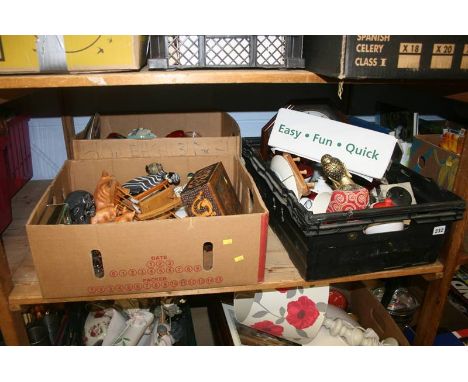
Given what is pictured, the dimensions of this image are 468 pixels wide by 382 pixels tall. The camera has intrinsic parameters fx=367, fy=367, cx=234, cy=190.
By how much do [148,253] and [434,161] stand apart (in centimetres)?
93

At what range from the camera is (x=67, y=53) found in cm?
76

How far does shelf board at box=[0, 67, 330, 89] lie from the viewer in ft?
2.47

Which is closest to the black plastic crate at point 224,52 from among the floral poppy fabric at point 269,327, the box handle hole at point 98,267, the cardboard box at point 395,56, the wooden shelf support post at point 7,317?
the cardboard box at point 395,56

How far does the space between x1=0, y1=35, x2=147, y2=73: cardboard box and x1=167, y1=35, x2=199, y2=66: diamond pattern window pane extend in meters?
0.07

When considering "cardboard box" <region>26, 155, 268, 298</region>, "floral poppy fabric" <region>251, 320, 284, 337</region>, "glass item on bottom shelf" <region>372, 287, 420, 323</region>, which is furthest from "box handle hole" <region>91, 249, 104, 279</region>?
"glass item on bottom shelf" <region>372, 287, 420, 323</region>

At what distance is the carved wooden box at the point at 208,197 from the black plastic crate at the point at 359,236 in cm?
15

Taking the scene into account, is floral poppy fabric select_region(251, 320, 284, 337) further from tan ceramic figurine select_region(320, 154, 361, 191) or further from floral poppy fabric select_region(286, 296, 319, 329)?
tan ceramic figurine select_region(320, 154, 361, 191)

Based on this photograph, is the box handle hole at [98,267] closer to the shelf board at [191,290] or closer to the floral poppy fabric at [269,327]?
the shelf board at [191,290]

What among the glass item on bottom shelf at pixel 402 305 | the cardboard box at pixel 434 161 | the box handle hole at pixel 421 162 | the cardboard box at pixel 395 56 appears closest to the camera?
the cardboard box at pixel 395 56

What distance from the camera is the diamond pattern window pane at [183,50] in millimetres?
808

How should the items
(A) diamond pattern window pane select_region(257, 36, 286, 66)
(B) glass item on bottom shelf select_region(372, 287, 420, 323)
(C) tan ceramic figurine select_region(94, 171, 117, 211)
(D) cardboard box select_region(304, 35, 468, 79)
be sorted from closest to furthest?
1. (D) cardboard box select_region(304, 35, 468, 79)
2. (A) diamond pattern window pane select_region(257, 36, 286, 66)
3. (C) tan ceramic figurine select_region(94, 171, 117, 211)
4. (B) glass item on bottom shelf select_region(372, 287, 420, 323)

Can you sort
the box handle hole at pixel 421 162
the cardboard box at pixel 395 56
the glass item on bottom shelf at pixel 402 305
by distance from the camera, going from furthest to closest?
the glass item on bottom shelf at pixel 402 305
the box handle hole at pixel 421 162
the cardboard box at pixel 395 56

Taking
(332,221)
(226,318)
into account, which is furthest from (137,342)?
(332,221)

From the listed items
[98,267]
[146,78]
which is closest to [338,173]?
[146,78]
